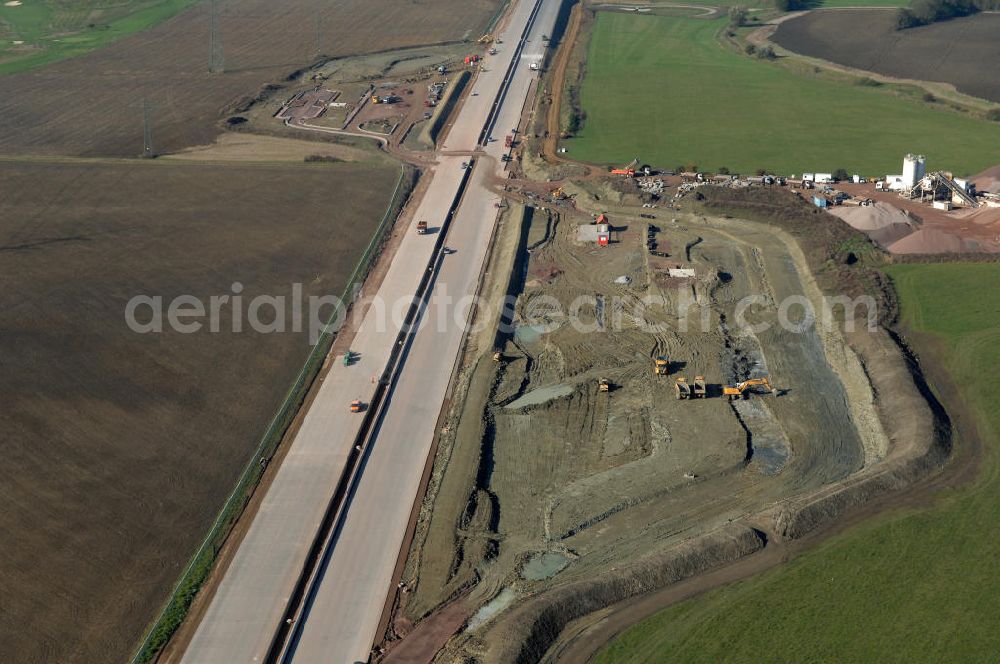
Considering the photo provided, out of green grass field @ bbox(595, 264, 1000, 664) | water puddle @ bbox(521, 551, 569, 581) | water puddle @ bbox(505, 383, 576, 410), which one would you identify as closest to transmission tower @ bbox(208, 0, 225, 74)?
water puddle @ bbox(505, 383, 576, 410)

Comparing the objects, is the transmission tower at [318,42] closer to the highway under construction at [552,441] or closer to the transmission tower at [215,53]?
the transmission tower at [215,53]

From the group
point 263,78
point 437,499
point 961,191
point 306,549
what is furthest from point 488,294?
point 263,78

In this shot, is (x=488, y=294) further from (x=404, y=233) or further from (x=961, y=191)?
(x=961, y=191)

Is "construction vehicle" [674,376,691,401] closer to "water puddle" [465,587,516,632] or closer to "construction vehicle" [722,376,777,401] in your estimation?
"construction vehicle" [722,376,777,401]

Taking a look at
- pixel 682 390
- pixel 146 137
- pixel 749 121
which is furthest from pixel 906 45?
pixel 146 137

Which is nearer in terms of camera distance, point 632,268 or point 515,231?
point 632,268

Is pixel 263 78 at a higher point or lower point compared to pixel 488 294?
higher

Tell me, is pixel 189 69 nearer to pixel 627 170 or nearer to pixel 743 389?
pixel 627 170
